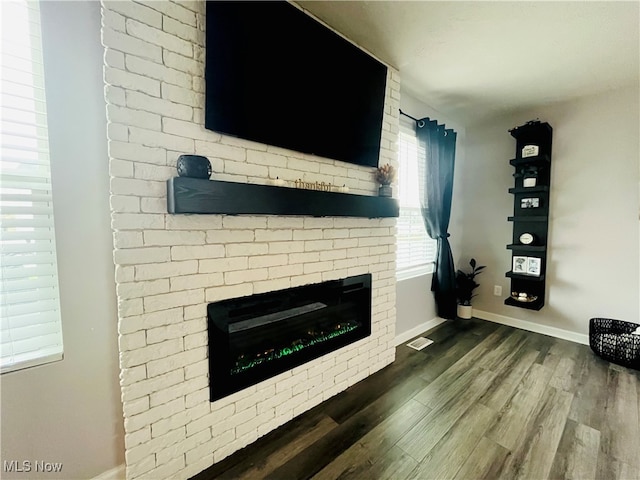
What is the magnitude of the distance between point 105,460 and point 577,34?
366 centimetres

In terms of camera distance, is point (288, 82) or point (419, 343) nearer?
point (288, 82)

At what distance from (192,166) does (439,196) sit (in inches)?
103

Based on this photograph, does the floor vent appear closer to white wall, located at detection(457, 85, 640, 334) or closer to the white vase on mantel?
the white vase on mantel

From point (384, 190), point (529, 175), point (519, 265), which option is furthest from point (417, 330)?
point (529, 175)

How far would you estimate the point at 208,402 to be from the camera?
141cm

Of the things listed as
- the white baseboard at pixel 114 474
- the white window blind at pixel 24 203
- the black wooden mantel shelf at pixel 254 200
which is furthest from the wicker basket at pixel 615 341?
the white window blind at pixel 24 203

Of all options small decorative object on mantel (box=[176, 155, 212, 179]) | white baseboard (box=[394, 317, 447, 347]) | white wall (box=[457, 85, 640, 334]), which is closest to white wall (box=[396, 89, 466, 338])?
white baseboard (box=[394, 317, 447, 347])

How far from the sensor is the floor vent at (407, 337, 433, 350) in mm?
2719

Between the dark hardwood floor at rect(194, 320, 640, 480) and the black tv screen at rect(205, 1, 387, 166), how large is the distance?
5.70 ft

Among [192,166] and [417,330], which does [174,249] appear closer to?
[192,166]

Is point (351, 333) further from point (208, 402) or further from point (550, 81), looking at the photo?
point (550, 81)

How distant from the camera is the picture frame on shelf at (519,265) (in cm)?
309

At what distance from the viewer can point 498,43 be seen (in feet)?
6.21

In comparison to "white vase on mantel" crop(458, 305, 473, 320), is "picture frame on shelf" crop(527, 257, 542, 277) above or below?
above
